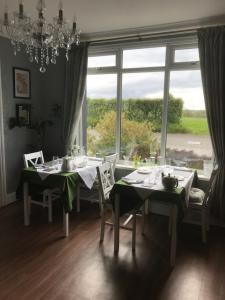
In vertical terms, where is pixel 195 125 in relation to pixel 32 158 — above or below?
above

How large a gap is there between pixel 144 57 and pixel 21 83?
6.79 feet

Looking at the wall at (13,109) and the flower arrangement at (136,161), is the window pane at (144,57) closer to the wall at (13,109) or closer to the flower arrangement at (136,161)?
the flower arrangement at (136,161)

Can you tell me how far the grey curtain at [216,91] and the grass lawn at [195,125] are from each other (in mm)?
316

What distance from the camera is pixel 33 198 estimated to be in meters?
3.76

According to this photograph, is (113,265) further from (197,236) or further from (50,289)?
(197,236)

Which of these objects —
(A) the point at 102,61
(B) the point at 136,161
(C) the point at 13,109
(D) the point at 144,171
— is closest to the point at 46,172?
(D) the point at 144,171

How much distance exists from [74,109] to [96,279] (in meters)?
2.70

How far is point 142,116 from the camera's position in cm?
411

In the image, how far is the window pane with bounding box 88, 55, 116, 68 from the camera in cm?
416

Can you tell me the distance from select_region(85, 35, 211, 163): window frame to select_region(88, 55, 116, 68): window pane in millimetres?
52

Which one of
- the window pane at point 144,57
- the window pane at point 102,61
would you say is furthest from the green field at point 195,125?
the window pane at point 102,61

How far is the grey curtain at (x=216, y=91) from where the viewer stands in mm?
3230

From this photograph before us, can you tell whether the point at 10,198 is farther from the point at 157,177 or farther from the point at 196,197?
the point at 196,197

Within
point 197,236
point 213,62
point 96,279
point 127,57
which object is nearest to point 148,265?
point 96,279
